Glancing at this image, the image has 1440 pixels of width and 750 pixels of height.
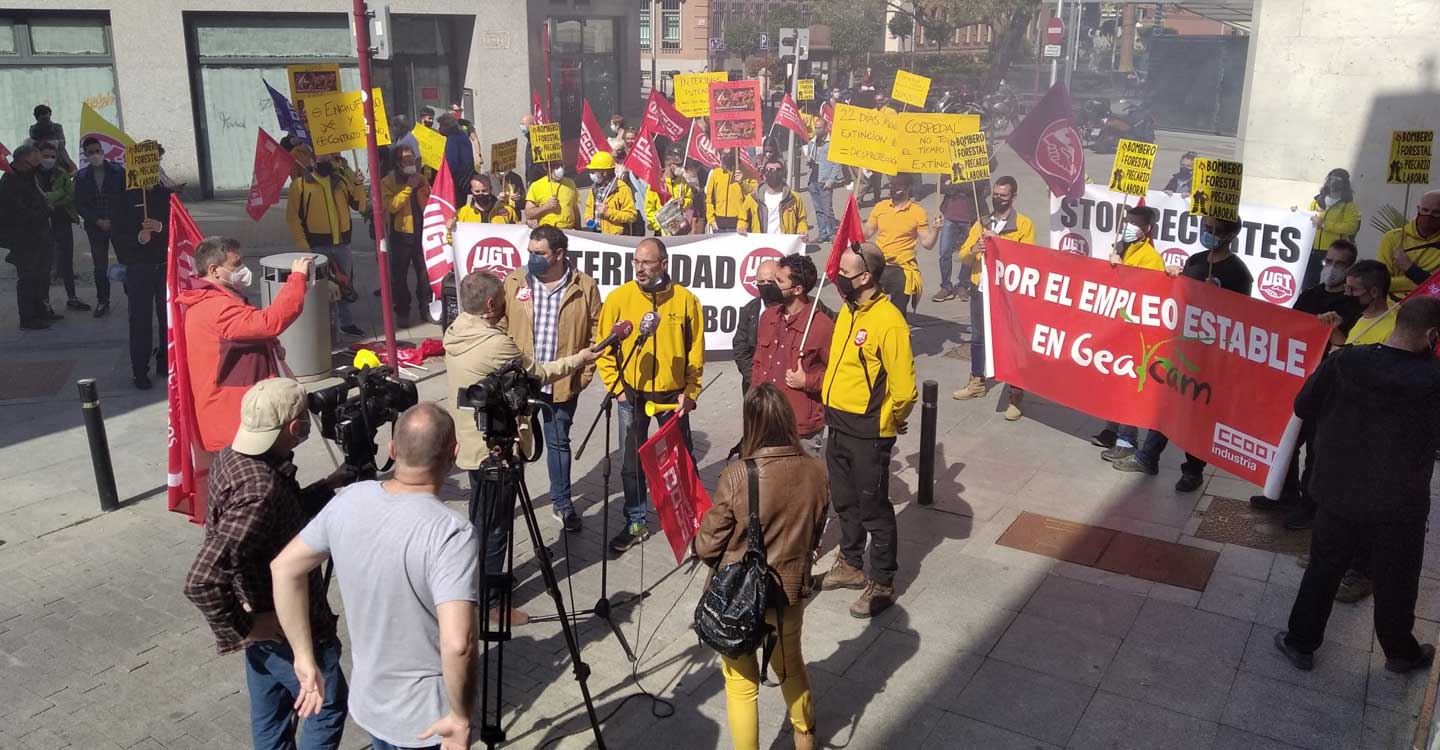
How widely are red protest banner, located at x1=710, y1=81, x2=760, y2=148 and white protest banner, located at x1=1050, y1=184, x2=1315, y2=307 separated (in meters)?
5.51

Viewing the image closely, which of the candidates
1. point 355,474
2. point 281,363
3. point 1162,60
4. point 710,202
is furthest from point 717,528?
point 1162,60

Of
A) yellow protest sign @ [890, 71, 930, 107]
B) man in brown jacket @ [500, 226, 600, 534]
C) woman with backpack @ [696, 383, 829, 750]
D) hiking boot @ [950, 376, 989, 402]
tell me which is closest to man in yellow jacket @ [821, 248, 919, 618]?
woman with backpack @ [696, 383, 829, 750]

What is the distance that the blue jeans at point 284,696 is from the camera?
4285 mm

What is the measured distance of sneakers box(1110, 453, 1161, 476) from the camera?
8.69m


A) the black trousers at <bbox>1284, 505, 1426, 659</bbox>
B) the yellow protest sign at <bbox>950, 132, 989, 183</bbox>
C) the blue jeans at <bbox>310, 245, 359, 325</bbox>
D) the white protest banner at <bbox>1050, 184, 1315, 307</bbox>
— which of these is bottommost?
the black trousers at <bbox>1284, 505, 1426, 659</bbox>

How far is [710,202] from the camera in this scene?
1545cm

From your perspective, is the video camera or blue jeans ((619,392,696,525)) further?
blue jeans ((619,392,696,525))

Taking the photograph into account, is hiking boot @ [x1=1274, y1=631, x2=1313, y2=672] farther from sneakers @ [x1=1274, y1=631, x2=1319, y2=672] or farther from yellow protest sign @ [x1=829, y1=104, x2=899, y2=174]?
yellow protest sign @ [x1=829, y1=104, x2=899, y2=174]

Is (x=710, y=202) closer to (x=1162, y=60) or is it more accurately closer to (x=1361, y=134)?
(x=1361, y=134)

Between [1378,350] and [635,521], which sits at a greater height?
[1378,350]

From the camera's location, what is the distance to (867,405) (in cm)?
625

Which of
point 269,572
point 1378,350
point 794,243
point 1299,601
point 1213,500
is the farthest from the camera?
point 794,243

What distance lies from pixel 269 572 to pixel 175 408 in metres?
3.03

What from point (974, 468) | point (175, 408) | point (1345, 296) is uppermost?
point (1345, 296)
